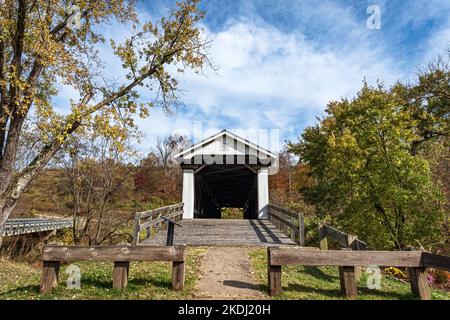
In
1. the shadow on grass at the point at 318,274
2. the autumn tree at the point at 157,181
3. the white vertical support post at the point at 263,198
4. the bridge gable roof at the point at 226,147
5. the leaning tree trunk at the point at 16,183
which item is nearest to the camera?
the shadow on grass at the point at 318,274

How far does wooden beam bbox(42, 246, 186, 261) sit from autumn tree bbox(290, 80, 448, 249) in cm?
917

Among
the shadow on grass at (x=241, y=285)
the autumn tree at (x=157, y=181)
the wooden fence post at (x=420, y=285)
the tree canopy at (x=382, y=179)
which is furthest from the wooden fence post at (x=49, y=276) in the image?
the autumn tree at (x=157, y=181)

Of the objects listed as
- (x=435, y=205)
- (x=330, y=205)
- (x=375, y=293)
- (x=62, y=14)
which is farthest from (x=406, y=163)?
(x=62, y=14)

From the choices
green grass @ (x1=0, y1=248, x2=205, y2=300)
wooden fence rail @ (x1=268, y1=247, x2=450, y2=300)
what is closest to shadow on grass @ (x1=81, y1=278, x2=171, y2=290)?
green grass @ (x1=0, y1=248, x2=205, y2=300)

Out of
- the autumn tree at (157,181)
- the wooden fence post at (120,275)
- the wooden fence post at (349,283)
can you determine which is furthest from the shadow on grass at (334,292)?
the autumn tree at (157,181)

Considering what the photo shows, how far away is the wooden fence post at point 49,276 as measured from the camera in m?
4.35

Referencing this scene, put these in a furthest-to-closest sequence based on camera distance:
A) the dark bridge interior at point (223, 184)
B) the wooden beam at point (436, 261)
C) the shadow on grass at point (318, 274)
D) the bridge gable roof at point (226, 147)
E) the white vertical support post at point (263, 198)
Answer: the dark bridge interior at point (223, 184)
the white vertical support post at point (263, 198)
the bridge gable roof at point (226, 147)
the shadow on grass at point (318, 274)
the wooden beam at point (436, 261)

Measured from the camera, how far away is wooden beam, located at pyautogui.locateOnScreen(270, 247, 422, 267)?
4.48 metres

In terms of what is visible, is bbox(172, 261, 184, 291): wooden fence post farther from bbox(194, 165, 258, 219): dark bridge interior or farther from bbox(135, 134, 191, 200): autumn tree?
bbox(135, 134, 191, 200): autumn tree

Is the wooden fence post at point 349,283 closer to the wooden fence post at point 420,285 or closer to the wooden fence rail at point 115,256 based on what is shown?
the wooden fence post at point 420,285

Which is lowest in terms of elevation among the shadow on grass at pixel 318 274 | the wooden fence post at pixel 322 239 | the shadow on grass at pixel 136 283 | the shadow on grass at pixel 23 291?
the shadow on grass at pixel 318 274

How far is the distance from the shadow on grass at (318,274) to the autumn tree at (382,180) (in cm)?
556

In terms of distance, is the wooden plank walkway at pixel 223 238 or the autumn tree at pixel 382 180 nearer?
the wooden plank walkway at pixel 223 238

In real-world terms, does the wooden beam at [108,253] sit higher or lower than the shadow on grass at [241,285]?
higher
